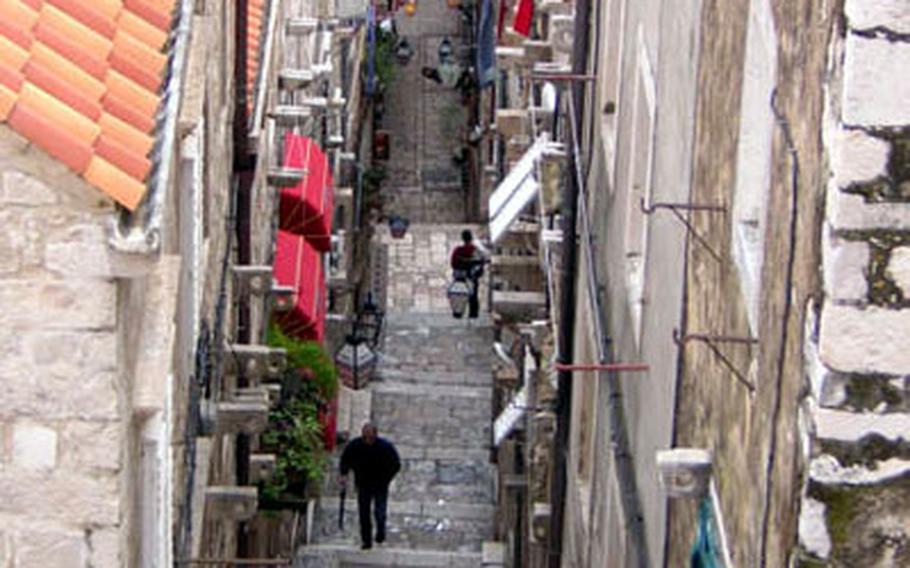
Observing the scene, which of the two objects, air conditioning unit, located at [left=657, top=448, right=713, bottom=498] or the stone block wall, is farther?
air conditioning unit, located at [left=657, top=448, right=713, bottom=498]

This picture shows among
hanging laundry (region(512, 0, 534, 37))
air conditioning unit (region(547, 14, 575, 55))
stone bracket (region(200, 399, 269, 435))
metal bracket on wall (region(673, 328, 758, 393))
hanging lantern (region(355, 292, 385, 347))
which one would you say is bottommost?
hanging lantern (region(355, 292, 385, 347))

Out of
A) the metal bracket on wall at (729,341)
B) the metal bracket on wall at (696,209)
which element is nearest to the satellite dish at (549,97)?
the metal bracket on wall at (696,209)

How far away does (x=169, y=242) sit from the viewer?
9195 millimetres

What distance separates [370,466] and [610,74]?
229 inches

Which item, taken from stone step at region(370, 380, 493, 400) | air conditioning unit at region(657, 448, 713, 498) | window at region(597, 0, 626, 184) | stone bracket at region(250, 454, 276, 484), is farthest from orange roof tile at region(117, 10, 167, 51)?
stone step at region(370, 380, 493, 400)

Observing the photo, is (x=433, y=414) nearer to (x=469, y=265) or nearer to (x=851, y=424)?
(x=469, y=265)

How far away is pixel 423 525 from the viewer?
61.8 ft

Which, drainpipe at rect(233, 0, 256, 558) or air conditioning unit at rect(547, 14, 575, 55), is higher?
air conditioning unit at rect(547, 14, 575, 55)

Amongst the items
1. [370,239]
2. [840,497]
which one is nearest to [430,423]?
[370,239]

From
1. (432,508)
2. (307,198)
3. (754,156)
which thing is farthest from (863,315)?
(432,508)

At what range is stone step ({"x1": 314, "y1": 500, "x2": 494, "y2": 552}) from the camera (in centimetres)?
1841

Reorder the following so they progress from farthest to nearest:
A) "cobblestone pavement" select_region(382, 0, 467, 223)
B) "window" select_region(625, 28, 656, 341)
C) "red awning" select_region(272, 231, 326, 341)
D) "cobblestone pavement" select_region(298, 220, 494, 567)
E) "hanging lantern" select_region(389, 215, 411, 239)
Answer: "cobblestone pavement" select_region(382, 0, 467, 223) → "hanging lantern" select_region(389, 215, 411, 239) → "cobblestone pavement" select_region(298, 220, 494, 567) → "red awning" select_region(272, 231, 326, 341) → "window" select_region(625, 28, 656, 341)

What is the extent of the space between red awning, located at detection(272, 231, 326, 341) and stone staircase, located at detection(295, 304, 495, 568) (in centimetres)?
183

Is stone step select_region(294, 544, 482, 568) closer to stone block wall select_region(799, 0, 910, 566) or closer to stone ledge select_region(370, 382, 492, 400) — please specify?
stone ledge select_region(370, 382, 492, 400)
